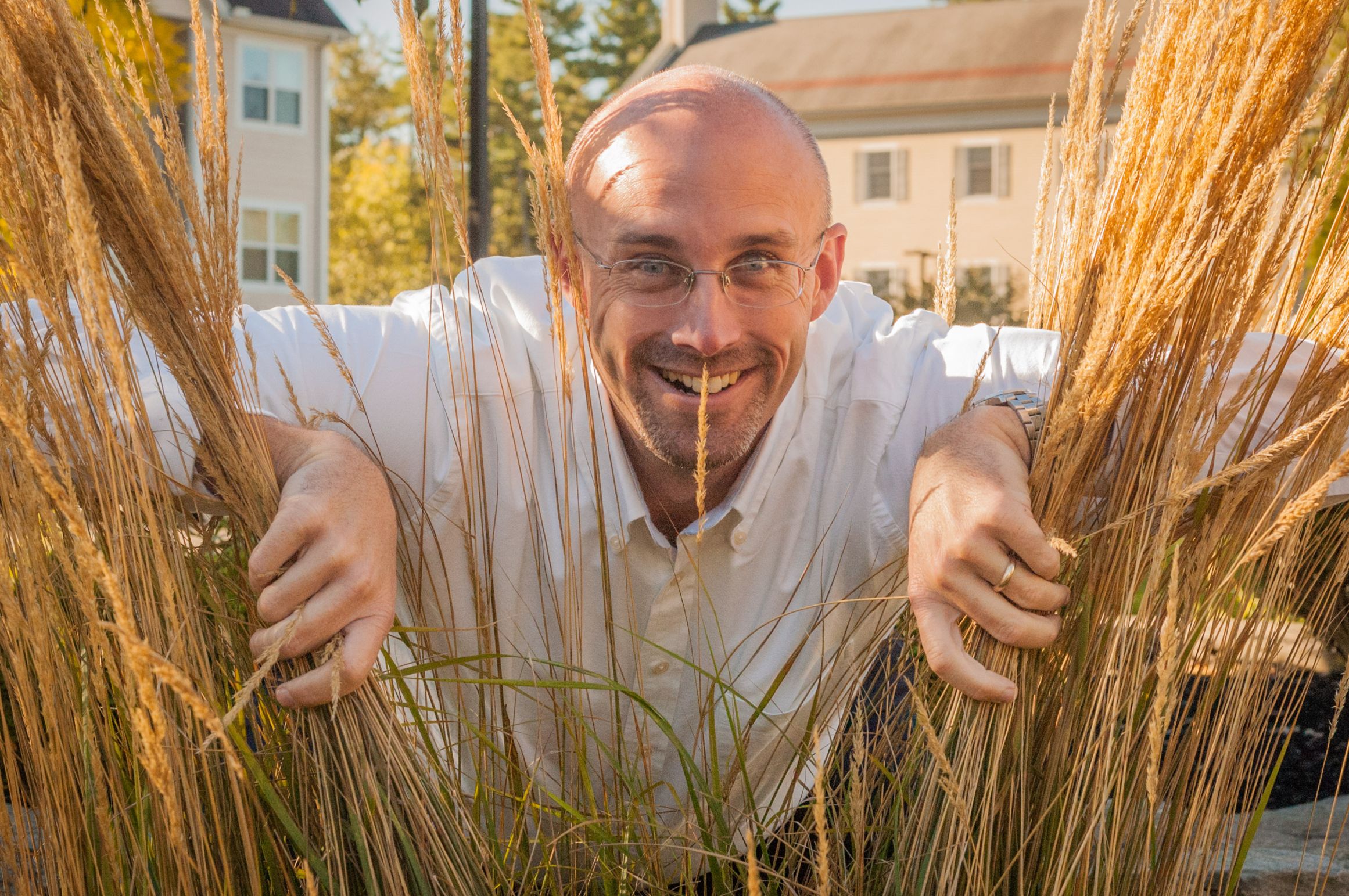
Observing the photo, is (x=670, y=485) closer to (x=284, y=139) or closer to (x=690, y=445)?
(x=690, y=445)

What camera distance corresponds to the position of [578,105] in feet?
104

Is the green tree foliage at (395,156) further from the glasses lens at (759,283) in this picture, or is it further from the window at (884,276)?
the glasses lens at (759,283)

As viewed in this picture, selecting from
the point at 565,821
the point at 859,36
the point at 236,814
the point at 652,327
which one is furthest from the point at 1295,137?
the point at 859,36

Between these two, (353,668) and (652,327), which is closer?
(353,668)

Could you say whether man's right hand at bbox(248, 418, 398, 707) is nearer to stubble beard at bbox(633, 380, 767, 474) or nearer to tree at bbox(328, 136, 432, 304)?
stubble beard at bbox(633, 380, 767, 474)

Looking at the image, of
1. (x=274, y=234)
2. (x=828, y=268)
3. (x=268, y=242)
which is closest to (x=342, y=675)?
(x=828, y=268)

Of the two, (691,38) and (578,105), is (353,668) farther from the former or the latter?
(578,105)

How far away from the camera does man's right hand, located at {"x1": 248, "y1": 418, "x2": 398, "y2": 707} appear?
1.32 m

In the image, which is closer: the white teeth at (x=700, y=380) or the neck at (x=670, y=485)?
the white teeth at (x=700, y=380)

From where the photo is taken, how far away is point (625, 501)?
2.05 metres

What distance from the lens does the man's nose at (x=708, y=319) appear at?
1.98 metres

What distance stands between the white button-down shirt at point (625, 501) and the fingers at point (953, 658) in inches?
Answer: 15.0

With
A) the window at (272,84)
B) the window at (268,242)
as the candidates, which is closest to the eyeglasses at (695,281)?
the window at (268,242)

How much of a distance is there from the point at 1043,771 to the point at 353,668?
876mm
